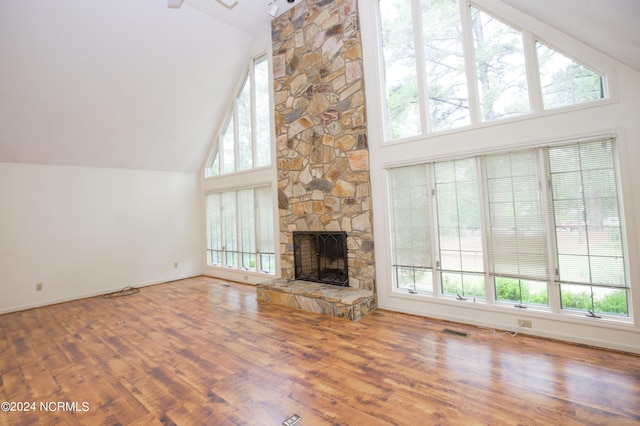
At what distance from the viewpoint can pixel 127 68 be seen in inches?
185

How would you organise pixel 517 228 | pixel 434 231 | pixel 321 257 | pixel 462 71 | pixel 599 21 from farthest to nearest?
pixel 321 257 < pixel 434 231 < pixel 462 71 < pixel 517 228 < pixel 599 21

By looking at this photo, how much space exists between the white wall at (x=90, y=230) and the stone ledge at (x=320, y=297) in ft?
10.7

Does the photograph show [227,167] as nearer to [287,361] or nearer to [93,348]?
[93,348]

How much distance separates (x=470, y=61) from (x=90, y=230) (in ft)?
23.1

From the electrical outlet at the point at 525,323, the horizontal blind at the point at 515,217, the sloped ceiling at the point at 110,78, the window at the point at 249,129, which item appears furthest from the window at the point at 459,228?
the sloped ceiling at the point at 110,78

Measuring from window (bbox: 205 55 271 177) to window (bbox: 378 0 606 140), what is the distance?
262cm

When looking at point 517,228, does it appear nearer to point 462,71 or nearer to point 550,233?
point 550,233

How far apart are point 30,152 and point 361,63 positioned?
18.7 ft

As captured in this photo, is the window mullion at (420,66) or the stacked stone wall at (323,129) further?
the stacked stone wall at (323,129)

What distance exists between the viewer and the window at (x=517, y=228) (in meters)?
2.82

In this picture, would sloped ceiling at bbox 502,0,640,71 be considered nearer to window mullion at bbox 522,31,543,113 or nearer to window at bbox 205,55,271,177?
window mullion at bbox 522,31,543,113

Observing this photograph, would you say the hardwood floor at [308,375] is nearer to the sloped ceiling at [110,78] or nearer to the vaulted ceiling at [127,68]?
the vaulted ceiling at [127,68]

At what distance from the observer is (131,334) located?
365cm

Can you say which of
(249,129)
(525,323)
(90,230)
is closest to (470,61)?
(525,323)
